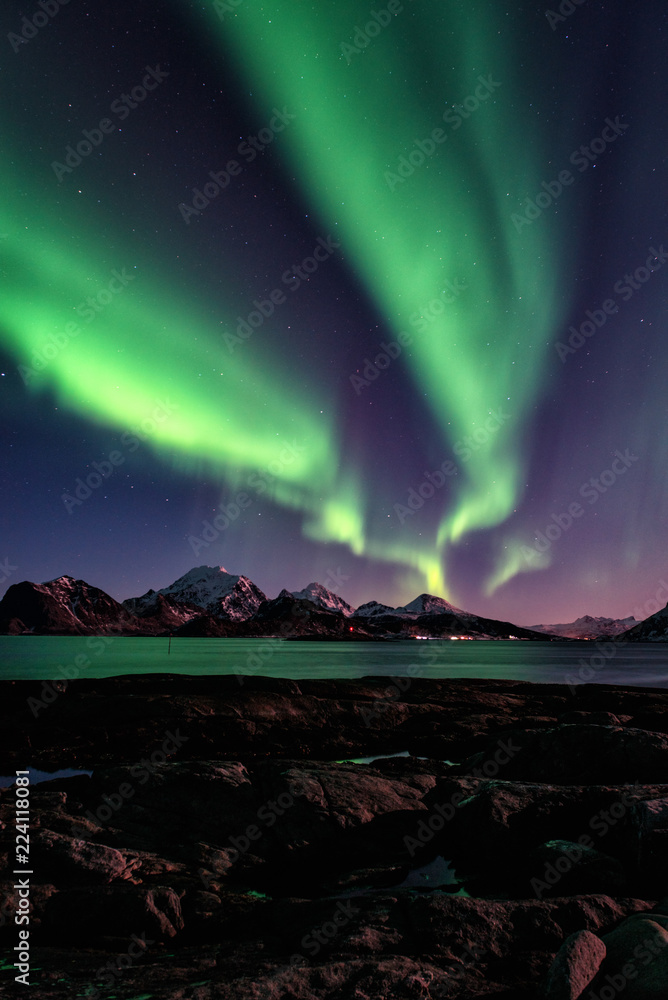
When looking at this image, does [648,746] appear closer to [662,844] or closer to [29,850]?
[662,844]

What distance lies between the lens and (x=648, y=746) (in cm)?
1451

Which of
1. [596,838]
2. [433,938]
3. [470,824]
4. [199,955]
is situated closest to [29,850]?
[199,955]

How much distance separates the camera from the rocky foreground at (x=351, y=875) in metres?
6.02

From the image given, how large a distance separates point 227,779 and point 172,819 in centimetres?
152

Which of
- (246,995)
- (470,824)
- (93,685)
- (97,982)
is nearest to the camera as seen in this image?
(246,995)

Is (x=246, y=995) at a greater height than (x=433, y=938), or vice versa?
(x=246, y=995)

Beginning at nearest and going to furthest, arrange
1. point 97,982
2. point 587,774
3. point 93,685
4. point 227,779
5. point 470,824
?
point 97,982 < point 470,824 < point 227,779 < point 587,774 < point 93,685

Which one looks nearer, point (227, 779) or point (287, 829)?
point (287, 829)

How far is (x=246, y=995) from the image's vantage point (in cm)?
561

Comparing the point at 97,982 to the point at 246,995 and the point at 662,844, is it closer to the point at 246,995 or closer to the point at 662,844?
the point at 246,995

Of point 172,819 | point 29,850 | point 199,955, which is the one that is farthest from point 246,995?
point 172,819

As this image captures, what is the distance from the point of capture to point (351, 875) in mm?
10234

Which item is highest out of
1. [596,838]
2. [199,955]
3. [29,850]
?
[29,850]

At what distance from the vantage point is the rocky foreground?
6.02 metres
